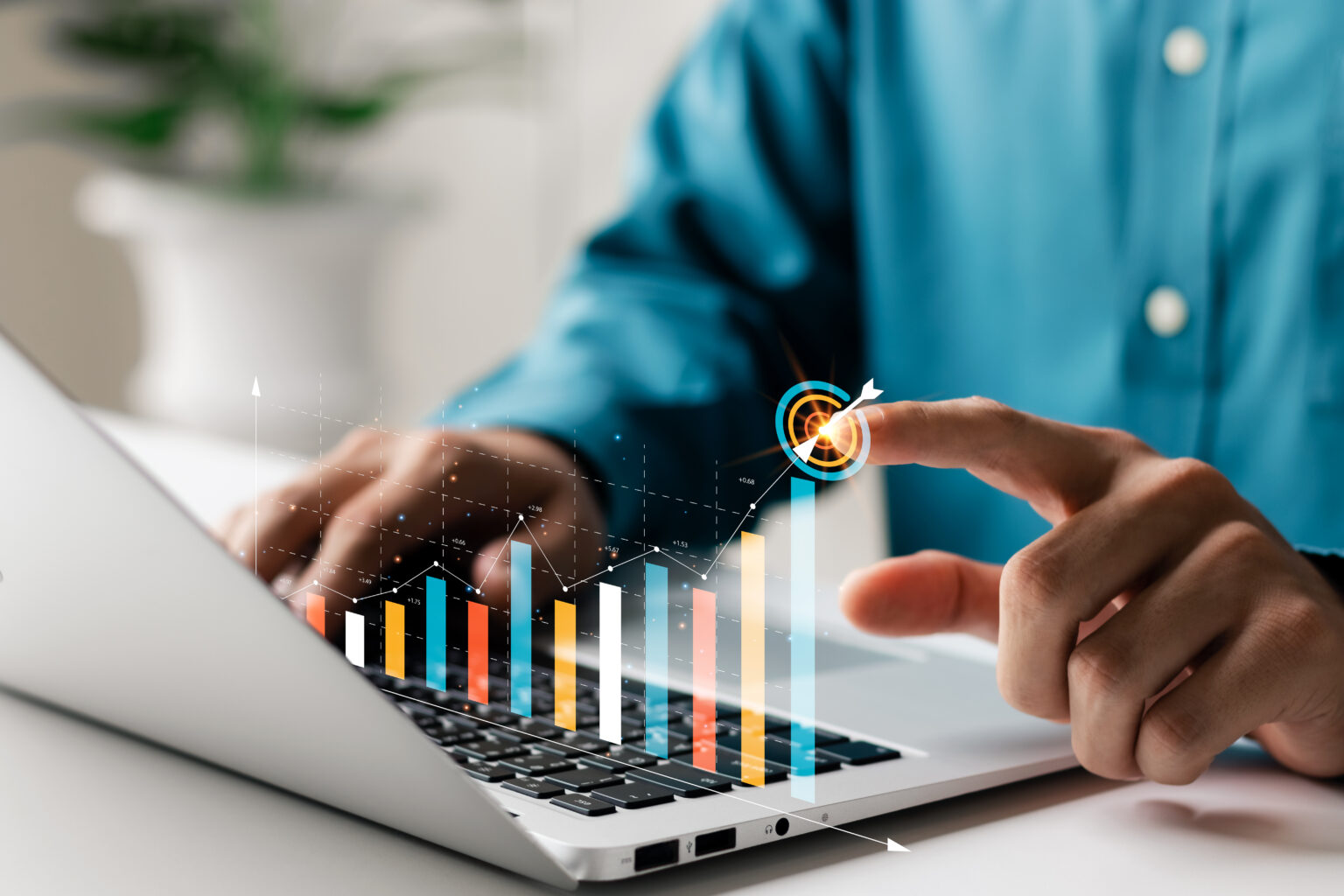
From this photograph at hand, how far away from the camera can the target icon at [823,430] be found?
256 millimetres

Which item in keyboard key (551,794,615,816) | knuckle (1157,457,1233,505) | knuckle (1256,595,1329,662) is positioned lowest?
keyboard key (551,794,615,816)

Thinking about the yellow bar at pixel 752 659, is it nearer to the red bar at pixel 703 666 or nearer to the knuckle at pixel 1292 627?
the red bar at pixel 703 666

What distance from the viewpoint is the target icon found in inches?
10.1

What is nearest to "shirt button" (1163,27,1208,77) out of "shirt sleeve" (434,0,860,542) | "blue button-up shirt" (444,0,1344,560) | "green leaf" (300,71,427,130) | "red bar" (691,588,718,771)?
"blue button-up shirt" (444,0,1344,560)

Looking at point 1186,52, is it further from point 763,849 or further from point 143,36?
point 143,36

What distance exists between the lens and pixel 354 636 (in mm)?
336

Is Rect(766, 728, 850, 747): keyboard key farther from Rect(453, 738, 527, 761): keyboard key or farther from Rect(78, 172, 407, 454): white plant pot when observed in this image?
Result: Rect(78, 172, 407, 454): white plant pot

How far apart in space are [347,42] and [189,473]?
116 cm

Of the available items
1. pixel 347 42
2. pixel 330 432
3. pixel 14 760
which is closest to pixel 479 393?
pixel 330 432

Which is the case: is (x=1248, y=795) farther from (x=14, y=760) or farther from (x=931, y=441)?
(x=14, y=760)

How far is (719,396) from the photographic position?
0.38m

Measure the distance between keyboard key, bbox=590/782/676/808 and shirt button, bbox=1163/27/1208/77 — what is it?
0.97 feet

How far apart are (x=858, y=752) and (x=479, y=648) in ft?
0.34

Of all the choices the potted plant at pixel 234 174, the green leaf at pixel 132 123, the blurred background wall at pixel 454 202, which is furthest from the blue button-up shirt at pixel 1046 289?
the green leaf at pixel 132 123
